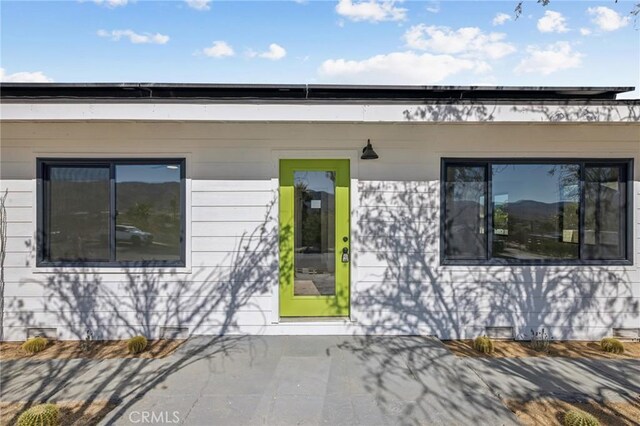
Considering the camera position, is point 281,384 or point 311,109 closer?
point 281,384

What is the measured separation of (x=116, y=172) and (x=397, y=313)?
4.09 m

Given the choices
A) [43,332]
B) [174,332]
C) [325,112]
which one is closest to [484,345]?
[325,112]

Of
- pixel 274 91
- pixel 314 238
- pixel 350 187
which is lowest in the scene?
pixel 314 238

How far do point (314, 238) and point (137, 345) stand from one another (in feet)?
7.95

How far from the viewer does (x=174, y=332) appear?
434 cm

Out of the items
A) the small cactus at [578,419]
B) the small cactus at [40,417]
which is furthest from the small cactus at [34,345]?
the small cactus at [578,419]

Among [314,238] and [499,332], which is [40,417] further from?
[499,332]

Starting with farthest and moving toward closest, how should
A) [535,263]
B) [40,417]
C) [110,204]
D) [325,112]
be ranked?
[535,263]
[110,204]
[325,112]
[40,417]

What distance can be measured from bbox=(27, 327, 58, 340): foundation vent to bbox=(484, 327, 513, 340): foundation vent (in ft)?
18.4

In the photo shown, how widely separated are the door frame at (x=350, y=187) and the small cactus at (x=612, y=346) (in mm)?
3012

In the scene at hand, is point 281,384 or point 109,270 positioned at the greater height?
point 109,270

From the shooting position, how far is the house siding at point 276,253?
4.31 metres

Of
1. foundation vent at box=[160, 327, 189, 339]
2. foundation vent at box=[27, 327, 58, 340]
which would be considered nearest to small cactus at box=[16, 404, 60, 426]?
foundation vent at box=[160, 327, 189, 339]

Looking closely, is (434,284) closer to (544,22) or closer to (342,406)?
(342,406)
